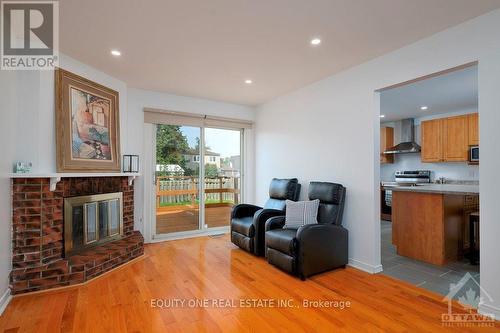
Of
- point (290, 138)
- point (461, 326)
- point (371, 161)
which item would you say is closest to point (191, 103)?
point (290, 138)

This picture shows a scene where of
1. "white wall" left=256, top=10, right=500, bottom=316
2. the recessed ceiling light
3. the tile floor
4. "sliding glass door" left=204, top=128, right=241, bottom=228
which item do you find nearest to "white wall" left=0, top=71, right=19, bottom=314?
"sliding glass door" left=204, top=128, right=241, bottom=228

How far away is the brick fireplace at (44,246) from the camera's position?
2.46 metres

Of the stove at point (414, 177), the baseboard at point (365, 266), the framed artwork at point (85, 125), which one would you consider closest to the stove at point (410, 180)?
the stove at point (414, 177)

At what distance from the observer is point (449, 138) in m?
5.15

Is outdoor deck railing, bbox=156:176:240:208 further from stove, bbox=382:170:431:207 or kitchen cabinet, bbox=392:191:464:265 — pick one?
stove, bbox=382:170:431:207

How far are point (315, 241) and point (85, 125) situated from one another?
312cm

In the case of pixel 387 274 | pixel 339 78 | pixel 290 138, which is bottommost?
pixel 387 274

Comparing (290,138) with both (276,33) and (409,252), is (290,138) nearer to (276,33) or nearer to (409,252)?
(276,33)

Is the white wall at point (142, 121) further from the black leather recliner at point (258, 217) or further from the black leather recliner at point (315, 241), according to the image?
the black leather recliner at point (315, 241)

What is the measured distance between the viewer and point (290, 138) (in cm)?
428

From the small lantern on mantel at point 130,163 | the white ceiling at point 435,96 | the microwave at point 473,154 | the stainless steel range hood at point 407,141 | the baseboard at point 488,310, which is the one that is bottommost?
the baseboard at point 488,310

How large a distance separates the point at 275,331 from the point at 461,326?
4.72 feet

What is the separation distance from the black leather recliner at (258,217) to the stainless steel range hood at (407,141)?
3441 mm

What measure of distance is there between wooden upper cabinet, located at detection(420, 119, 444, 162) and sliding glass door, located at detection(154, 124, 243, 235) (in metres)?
4.07
